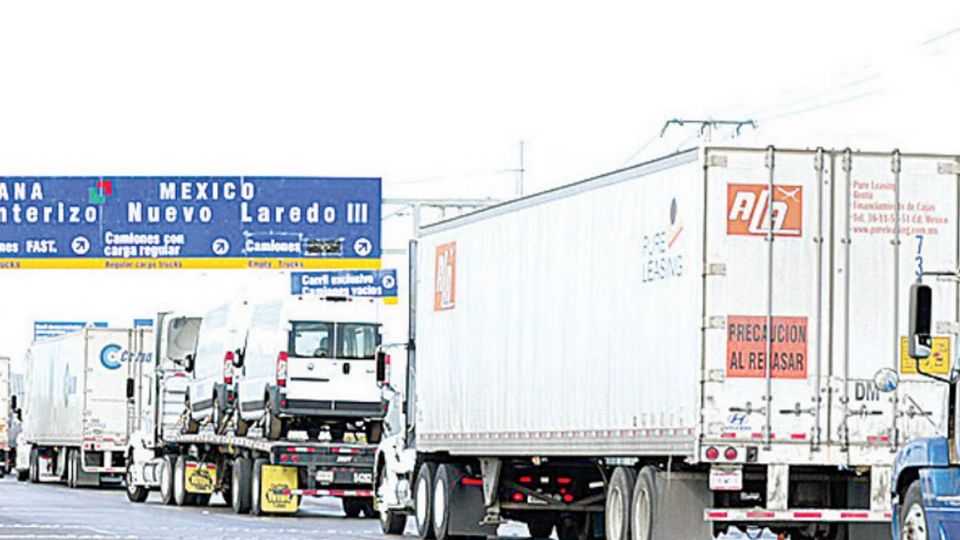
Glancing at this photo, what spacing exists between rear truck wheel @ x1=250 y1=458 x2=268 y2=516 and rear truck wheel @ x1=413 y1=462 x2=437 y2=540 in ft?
26.7

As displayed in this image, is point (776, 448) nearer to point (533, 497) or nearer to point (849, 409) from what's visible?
point (849, 409)

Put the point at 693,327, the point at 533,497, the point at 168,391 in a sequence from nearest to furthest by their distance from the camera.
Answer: the point at 693,327 < the point at 533,497 < the point at 168,391

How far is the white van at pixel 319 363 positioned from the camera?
3791 centimetres

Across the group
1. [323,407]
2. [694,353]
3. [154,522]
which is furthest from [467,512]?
[323,407]

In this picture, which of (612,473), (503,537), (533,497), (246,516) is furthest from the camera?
(246,516)

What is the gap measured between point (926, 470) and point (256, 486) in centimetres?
2088

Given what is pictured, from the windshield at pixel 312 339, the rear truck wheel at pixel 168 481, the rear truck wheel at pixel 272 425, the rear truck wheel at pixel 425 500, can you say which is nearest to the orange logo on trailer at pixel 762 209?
the rear truck wheel at pixel 425 500

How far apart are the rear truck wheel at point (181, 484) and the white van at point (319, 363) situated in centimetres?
502

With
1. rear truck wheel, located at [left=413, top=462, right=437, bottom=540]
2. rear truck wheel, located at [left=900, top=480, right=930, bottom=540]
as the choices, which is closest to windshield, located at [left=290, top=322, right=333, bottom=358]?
rear truck wheel, located at [left=413, top=462, right=437, bottom=540]

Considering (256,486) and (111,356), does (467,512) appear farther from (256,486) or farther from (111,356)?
(111,356)

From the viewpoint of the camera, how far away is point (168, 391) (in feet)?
152

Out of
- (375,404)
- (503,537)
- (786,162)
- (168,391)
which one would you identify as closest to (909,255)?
(786,162)

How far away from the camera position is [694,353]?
2097 cm

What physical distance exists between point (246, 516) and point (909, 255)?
59.5ft
